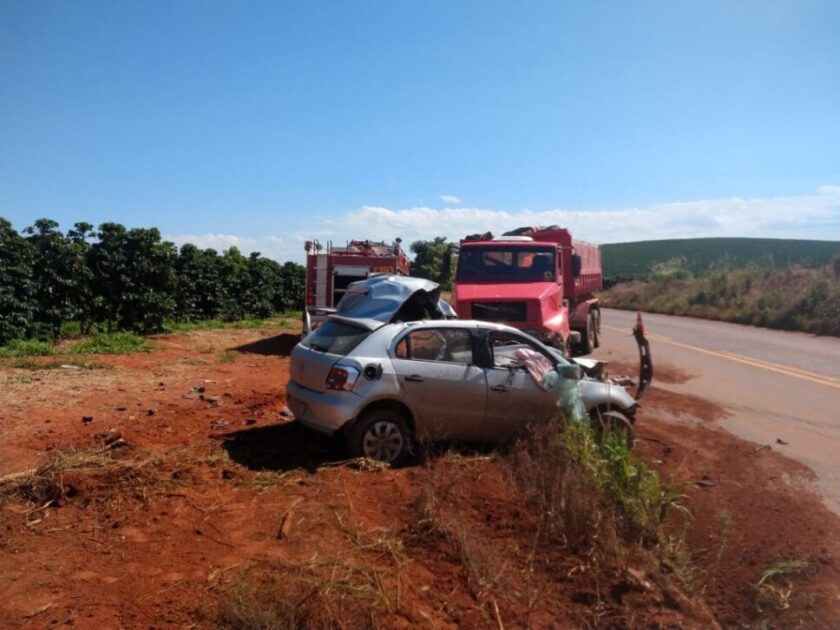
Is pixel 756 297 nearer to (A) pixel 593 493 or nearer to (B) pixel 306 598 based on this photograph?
(A) pixel 593 493

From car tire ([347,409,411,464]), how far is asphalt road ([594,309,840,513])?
390cm

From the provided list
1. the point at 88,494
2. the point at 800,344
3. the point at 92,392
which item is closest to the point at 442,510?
the point at 88,494

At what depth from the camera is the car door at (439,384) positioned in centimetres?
673

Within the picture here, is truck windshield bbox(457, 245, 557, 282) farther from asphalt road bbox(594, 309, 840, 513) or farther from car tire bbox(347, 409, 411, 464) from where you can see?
car tire bbox(347, 409, 411, 464)

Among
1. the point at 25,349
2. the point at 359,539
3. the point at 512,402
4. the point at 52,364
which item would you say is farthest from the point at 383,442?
the point at 25,349

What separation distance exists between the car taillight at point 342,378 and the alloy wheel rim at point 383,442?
47 centimetres

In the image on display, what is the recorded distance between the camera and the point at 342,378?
6.54 metres

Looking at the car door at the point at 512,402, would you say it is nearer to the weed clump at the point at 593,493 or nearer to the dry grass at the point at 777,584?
the weed clump at the point at 593,493

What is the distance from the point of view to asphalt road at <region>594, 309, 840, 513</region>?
802 cm

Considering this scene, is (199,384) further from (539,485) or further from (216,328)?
(216,328)

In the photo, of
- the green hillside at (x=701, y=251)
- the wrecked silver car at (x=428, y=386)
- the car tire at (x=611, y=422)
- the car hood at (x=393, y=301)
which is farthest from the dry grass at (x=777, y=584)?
the green hillside at (x=701, y=251)

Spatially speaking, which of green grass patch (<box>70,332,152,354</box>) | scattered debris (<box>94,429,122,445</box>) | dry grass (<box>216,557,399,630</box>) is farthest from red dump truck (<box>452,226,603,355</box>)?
green grass patch (<box>70,332,152,354</box>)

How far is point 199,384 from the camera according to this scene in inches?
443

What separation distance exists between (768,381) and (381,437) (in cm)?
881
